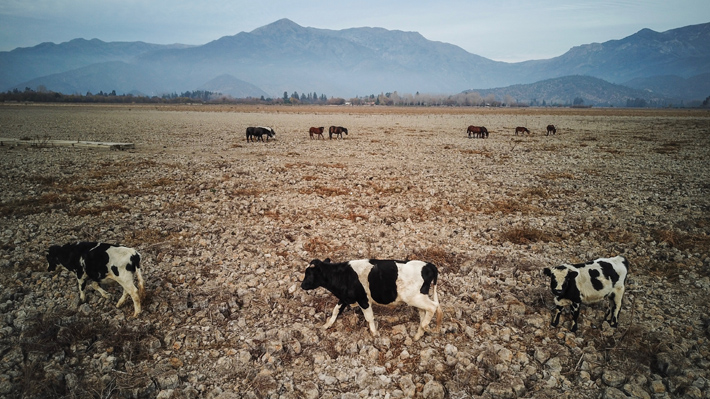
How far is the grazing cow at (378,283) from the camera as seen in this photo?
18.0 ft

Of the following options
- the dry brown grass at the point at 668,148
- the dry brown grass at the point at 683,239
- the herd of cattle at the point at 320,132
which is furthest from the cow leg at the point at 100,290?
the dry brown grass at the point at 668,148

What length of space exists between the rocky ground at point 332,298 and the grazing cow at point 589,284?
0.44m

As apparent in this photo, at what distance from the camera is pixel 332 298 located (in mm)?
6797

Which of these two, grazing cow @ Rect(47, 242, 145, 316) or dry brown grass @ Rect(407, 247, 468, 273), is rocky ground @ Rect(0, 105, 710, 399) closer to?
dry brown grass @ Rect(407, 247, 468, 273)

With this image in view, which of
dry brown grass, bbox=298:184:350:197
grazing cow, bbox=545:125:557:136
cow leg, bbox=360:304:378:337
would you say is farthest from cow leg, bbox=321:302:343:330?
grazing cow, bbox=545:125:557:136

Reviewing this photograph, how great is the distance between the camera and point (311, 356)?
17.3 ft

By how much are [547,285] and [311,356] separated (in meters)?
4.99

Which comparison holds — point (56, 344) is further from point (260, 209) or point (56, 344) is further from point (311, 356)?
point (260, 209)

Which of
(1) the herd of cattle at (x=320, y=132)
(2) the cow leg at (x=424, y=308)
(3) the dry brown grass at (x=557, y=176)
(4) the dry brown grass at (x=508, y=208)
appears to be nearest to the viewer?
(2) the cow leg at (x=424, y=308)

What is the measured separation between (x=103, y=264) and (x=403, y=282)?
5292 mm

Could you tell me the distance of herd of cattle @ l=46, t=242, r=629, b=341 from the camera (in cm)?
551

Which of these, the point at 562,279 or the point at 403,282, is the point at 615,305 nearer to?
the point at 562,279

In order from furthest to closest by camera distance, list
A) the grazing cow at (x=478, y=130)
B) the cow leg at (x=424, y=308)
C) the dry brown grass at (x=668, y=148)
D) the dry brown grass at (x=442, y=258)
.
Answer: the grazing cow at (x=478, y=130), the dry brown grass at (x=668, y=148), the dry brown grass at (x=442, y=258), the cow leg at (x=424, y=308)

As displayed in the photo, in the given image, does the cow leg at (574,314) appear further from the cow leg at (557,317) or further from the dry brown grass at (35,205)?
the dry brown grass at (35,205)
